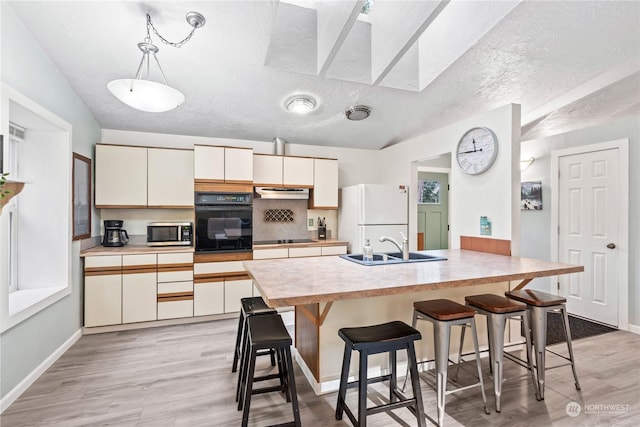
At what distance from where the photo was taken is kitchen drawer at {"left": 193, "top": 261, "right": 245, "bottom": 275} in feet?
11.8

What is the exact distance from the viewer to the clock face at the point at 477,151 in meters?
2.98

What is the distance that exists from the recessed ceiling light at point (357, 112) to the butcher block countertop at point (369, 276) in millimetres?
2006

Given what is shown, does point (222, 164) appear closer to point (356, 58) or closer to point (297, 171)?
point (297, 171)

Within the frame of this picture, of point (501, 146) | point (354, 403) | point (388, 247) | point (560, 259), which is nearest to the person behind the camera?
point (354, 403)

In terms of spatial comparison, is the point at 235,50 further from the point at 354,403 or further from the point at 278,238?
the point at 354,403

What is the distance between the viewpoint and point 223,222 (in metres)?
3.78

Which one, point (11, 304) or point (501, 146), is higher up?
point (501, 146)

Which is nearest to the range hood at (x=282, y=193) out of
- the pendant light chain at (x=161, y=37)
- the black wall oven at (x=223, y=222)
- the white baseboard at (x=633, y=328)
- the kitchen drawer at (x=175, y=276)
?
the black wall oven at (x=223, y=222)

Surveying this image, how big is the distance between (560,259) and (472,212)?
1659 mm

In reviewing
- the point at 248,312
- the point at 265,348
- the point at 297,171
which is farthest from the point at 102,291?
the point at 297,171

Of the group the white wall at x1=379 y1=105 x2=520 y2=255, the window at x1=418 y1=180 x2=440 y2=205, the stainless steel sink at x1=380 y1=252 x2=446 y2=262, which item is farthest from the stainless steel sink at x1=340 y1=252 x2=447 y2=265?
the window at x1=418 y1=180 x2=440 y2=205

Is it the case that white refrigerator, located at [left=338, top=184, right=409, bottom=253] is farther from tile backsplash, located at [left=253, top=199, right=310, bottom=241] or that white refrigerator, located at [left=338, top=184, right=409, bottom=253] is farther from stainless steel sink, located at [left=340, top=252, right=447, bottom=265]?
stainless steel sink, located at [left=340, top=252, right=447, bottom=265]

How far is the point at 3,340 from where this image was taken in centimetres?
201

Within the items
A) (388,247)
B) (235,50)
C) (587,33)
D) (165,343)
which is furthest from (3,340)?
(587,33)
